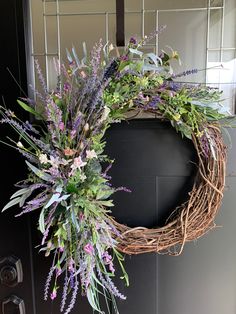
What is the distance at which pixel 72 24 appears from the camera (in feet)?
3.36

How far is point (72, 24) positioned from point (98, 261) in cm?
70

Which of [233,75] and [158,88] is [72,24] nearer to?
[158,88]

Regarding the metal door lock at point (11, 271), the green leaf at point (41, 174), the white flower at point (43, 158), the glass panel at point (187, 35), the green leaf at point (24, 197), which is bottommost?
the metal door lock at point (11, 271)

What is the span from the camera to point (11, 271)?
1099mm

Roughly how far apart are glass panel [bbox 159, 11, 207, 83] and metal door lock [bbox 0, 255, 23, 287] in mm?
829

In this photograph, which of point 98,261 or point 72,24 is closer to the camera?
point 98,261

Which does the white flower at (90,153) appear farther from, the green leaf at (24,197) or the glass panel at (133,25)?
the glass panel at (133,25)


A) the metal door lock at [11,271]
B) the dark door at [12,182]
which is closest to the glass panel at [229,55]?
the dark door at [12,182]

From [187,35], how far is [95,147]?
472mm

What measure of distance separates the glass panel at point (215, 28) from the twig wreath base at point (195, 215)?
287 millimetres

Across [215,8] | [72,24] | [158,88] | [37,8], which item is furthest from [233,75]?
[37,8]

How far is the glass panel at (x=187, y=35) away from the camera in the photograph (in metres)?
1.00

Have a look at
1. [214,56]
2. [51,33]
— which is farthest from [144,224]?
[51,33]

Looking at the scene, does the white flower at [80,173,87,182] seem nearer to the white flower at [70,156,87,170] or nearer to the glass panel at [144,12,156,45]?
the white flower at [70,156,87,170]
